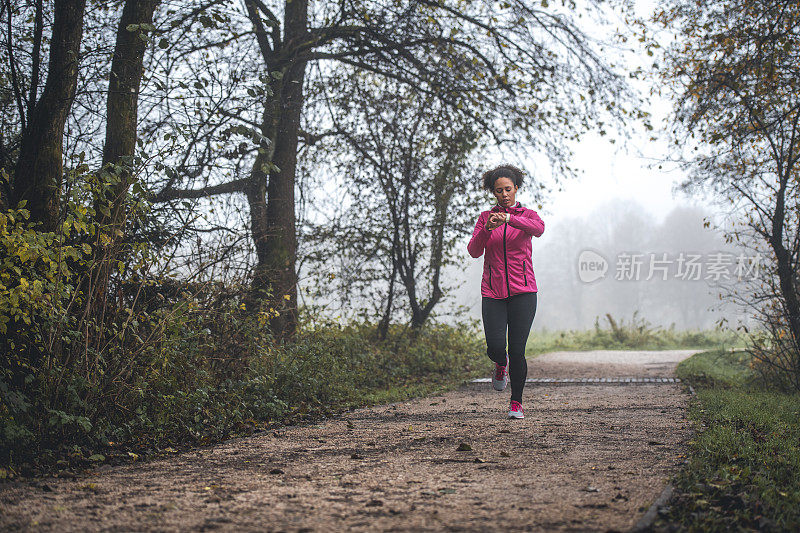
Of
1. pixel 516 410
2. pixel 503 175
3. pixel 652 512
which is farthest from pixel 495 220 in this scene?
pixel 652 512

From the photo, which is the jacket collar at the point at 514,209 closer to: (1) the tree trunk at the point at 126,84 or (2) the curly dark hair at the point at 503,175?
(2) the curly dark hair at the point at 503,175

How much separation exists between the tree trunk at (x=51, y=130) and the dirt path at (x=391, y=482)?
2.37 metres

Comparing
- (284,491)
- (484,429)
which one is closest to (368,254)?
(484,429)

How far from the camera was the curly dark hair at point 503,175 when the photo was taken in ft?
21.1

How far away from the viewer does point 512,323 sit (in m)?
6.27

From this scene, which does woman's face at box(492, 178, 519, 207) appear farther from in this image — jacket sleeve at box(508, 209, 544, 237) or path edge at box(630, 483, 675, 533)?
path edge at box(630, 483, 675, 533)

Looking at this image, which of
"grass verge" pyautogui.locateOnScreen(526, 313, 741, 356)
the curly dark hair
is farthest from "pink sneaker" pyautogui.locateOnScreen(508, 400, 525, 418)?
"grass verge" pyautogui.locateOnScreen(526, 313, 741, 356)

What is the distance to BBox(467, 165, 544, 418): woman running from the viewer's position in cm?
620

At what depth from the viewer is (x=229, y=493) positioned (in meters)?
3.69

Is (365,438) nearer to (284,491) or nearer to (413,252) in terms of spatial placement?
(284,491)

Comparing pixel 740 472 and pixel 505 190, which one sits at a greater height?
pixel 505 190

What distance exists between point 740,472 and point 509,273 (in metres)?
2.66

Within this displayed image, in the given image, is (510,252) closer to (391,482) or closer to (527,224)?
(527,224)

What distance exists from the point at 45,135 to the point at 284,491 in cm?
368
